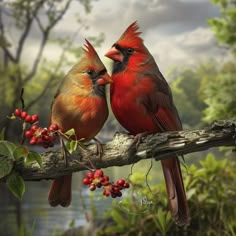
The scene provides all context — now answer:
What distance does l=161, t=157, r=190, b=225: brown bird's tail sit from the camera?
1.04m

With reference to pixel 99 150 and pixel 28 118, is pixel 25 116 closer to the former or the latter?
pixel 28 118

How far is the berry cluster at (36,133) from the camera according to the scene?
0.86 m

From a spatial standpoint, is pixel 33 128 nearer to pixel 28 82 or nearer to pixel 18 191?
pixel 18 191

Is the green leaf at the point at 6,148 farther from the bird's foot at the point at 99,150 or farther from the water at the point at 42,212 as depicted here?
the water at the point at 42,212

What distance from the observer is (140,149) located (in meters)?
0.95

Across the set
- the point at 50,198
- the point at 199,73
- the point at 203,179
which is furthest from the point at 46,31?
the point at 50,198

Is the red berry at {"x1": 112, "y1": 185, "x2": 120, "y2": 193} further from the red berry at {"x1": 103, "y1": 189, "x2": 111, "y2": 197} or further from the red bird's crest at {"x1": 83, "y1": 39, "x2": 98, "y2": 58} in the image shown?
the red bird's crest at {"x1": 83, "y1": 39, "x2": 98, "y2": 58}

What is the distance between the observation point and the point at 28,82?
111 inches

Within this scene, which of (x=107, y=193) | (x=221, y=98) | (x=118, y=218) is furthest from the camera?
(x=221, y=98)

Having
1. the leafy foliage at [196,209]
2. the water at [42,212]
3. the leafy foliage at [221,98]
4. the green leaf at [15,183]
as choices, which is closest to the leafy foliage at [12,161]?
the green leaf at [15,183]

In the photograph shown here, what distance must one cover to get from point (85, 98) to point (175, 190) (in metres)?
0.28

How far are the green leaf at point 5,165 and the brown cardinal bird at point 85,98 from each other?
0.12 meters

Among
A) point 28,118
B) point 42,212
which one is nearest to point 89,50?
point 28,118

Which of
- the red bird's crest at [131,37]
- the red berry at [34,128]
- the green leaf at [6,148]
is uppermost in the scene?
the red bird's crest at [131,37]
